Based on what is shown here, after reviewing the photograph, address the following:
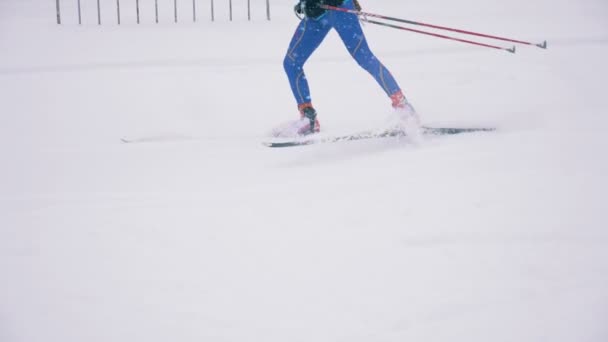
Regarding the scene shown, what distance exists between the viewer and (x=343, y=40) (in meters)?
4.16

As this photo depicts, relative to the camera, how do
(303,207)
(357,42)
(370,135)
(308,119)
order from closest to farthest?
(303,207)
(357,42)
(370,135)
(308,119)

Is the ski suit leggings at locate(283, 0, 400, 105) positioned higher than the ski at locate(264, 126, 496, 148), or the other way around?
the ski suit leggings at locate(283, 0, 400, 105)

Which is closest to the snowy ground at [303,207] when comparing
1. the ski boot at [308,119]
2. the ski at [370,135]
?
the ski at [370,135]

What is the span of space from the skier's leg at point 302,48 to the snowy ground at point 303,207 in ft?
1.53

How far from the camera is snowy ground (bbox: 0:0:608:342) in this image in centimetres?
231

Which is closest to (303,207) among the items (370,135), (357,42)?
(370,135)

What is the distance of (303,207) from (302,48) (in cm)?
153

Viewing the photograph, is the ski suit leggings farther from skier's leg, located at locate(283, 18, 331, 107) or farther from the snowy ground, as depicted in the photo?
the snowy ground

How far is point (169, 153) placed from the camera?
438 centimetres

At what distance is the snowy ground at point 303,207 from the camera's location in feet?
7.57

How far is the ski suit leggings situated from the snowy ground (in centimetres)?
48

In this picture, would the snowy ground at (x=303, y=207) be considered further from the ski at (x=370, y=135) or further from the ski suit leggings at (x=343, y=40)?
the ski suit leggings at (x=343, y=40)

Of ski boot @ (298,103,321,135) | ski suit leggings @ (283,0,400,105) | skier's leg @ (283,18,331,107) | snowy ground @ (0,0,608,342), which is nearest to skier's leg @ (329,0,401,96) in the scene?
ski suit leggings @ (283,0,400,105)

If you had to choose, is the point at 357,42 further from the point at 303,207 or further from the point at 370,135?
the point at 303,207
